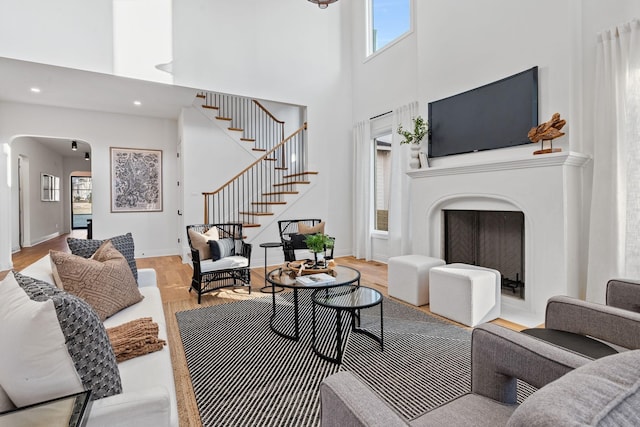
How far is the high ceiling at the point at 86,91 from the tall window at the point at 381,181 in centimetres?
329

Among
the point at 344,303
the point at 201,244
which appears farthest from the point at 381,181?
the point at 344,303

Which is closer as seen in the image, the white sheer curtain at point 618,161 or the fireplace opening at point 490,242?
the white sheer curtain at point 618,161

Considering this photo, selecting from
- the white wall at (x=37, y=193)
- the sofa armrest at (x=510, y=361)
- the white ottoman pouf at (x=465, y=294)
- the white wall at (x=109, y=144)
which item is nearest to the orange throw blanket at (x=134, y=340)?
the sofa armrest at (x=510, y=361)

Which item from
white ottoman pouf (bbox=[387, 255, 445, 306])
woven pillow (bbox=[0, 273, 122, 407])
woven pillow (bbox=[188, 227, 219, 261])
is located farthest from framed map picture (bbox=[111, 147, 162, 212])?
woven pillow (bbox=[0, 273, 122, 407])

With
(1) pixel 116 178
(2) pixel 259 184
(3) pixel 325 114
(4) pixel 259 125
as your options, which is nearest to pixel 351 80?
(3) pixel 325 114

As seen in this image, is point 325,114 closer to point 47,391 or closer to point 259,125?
point 259,125

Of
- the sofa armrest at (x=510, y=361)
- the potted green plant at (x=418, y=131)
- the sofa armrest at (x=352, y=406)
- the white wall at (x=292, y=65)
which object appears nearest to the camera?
the sofa armrest at (x=352, y=406)

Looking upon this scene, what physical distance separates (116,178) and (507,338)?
6.95 meters

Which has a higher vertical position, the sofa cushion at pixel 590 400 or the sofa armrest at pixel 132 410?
the sofa cushion at pixel 590 400

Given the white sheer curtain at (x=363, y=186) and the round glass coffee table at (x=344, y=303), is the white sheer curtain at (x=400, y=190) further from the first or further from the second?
the round glass coffee table at (x=344, y=303)

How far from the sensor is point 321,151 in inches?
244

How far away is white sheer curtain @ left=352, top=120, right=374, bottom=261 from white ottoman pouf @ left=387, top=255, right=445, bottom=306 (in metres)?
2.22

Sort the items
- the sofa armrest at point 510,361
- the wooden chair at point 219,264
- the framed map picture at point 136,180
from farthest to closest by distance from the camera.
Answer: the framed map picture at point 136,180 < the wooden chair at point 219,264 < the sofa armrest at point 510,361

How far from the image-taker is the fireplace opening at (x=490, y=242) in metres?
3.63
